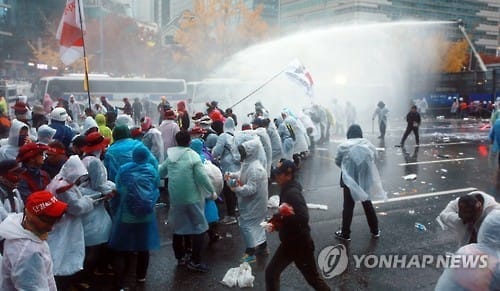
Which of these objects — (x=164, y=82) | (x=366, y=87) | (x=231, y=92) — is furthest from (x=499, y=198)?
(x=366, y=87)

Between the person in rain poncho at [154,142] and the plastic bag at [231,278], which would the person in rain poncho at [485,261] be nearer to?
the plastic bag at [231,278]

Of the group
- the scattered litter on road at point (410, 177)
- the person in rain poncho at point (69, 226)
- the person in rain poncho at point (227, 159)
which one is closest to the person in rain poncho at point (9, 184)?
the person in rain poncho at point (69, 226)

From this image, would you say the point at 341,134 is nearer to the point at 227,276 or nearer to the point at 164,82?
the point at 164,82

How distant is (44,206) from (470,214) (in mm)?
3098

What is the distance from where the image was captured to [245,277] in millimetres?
5164

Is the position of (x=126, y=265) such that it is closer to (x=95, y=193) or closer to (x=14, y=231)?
(x=95, y=193)

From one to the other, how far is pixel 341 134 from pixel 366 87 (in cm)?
1273

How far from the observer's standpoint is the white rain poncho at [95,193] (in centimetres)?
486

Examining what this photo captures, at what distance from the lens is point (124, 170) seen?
4.93 metres

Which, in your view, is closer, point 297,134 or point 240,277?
point 240,277

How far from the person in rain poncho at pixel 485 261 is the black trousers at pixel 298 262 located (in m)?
1.44

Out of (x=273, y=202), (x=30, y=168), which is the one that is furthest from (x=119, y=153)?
(x=273, y=202)

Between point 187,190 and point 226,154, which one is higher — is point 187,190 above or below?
below

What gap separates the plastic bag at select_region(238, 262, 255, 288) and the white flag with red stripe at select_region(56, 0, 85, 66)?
6.67 m
